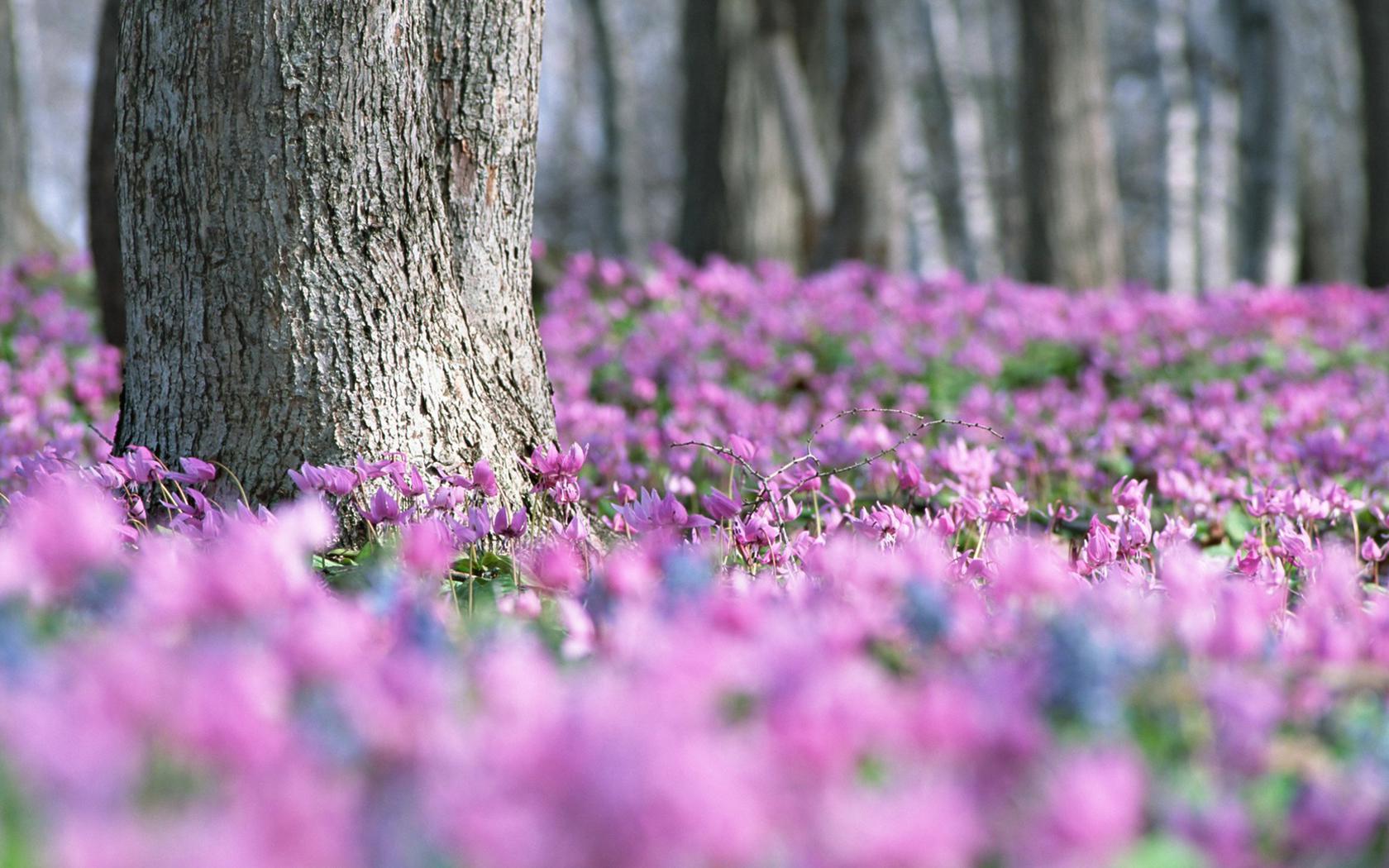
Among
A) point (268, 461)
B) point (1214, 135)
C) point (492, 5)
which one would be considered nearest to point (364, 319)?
point (268, 461)

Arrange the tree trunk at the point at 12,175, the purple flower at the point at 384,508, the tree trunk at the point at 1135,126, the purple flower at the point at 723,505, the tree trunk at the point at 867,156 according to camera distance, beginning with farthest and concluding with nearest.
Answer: the tree trunk at the point at 1135,126 → the tree trunk at the point at 867,156 → the tree trunk at the point at 12,175 → the purple flower at the point at 384,508 → the purple flower at the point at 723,505

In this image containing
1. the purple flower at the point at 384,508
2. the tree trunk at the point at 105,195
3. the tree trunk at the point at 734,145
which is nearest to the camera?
the purple flower at the point at 384,508

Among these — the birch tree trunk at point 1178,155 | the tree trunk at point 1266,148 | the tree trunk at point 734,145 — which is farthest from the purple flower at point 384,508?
the birch tree trunk at point 1178,155

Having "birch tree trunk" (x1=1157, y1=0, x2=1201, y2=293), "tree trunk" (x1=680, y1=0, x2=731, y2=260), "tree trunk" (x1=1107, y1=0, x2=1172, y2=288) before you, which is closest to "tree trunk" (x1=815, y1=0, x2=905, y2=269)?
"tree trunk" (x1=680, y1=0, x2=731, y2=260)

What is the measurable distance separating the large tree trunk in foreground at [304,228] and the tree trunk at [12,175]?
803cm

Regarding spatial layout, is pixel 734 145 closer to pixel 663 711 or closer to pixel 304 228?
pixel 304 228

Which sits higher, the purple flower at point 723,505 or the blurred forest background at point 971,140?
the blurred forest background at point 971,140

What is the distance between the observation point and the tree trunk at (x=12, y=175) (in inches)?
436

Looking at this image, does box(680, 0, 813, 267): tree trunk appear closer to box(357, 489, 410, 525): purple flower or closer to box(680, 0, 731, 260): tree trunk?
box(680, 0, 731, 260): tree trunk

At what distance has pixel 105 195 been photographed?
6820mm

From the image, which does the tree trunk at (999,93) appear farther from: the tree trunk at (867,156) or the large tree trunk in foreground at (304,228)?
the large tree trunk in foreground at (304,228)

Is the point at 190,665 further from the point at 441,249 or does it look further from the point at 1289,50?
the point at 1289,50

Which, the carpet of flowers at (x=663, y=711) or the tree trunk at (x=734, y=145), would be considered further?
the tree trunk at (x=734, y=145)

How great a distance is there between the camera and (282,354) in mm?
3535
